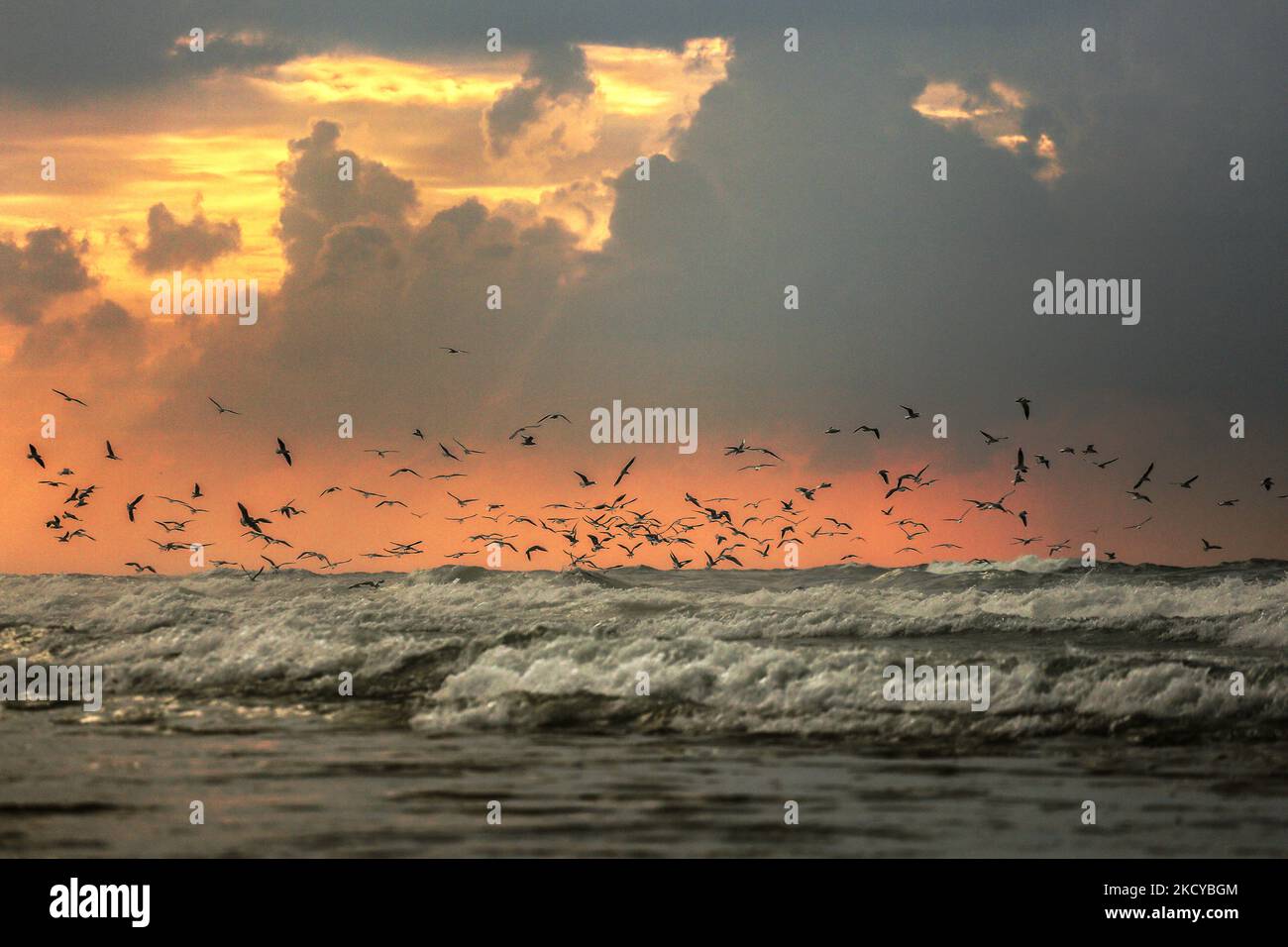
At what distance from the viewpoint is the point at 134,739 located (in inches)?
747

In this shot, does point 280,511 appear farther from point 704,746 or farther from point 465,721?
point 704,746

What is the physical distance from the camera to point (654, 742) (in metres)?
18.5

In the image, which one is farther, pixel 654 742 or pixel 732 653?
pixel 732 653

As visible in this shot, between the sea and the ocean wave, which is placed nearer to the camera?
the sea

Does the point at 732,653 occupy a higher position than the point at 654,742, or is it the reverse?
the point at 732,653

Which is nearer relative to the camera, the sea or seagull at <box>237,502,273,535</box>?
the sea

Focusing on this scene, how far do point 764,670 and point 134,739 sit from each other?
30.2 ft

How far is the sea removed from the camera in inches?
526

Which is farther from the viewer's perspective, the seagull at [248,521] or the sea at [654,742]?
the seagull at [248,521]

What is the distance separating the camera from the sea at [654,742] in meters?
13.4

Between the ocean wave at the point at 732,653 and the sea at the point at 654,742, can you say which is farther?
the ocean wave at the point at 732,653
